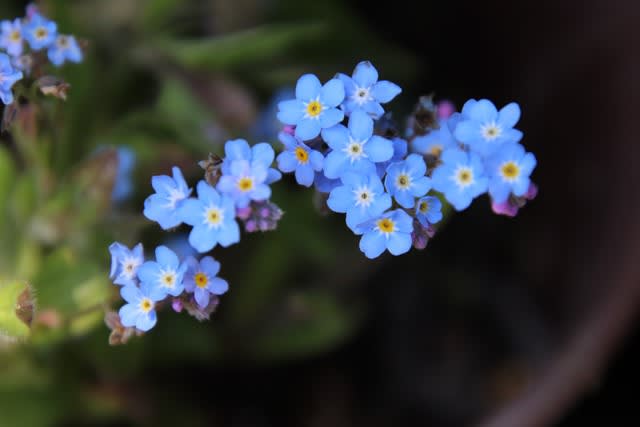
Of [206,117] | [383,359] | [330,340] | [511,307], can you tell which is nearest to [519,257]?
[511,307]

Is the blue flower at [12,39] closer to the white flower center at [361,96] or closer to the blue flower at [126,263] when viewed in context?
the blue flower at [126,263]

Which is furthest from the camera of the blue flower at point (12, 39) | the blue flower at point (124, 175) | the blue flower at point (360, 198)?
the blue flower at point (124, 175)

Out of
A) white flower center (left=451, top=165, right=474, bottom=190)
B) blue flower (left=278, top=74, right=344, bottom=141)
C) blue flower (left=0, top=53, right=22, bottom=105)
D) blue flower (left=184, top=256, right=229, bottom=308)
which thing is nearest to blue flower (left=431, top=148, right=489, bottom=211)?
white flower center (left=451, top=165, right=474, bottom=190)

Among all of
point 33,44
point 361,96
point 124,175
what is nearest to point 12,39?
point 33,44

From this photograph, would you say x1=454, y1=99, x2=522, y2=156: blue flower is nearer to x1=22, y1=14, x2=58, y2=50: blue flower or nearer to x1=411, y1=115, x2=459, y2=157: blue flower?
x1=411, y1=115, x2=459, y2=157: blue flower

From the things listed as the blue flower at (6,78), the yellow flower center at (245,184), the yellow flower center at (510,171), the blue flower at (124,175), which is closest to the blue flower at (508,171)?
the yellow flower center at (510,171)

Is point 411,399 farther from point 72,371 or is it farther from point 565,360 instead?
point 72,371

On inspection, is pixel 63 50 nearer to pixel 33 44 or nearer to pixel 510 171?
pixel 33 44
